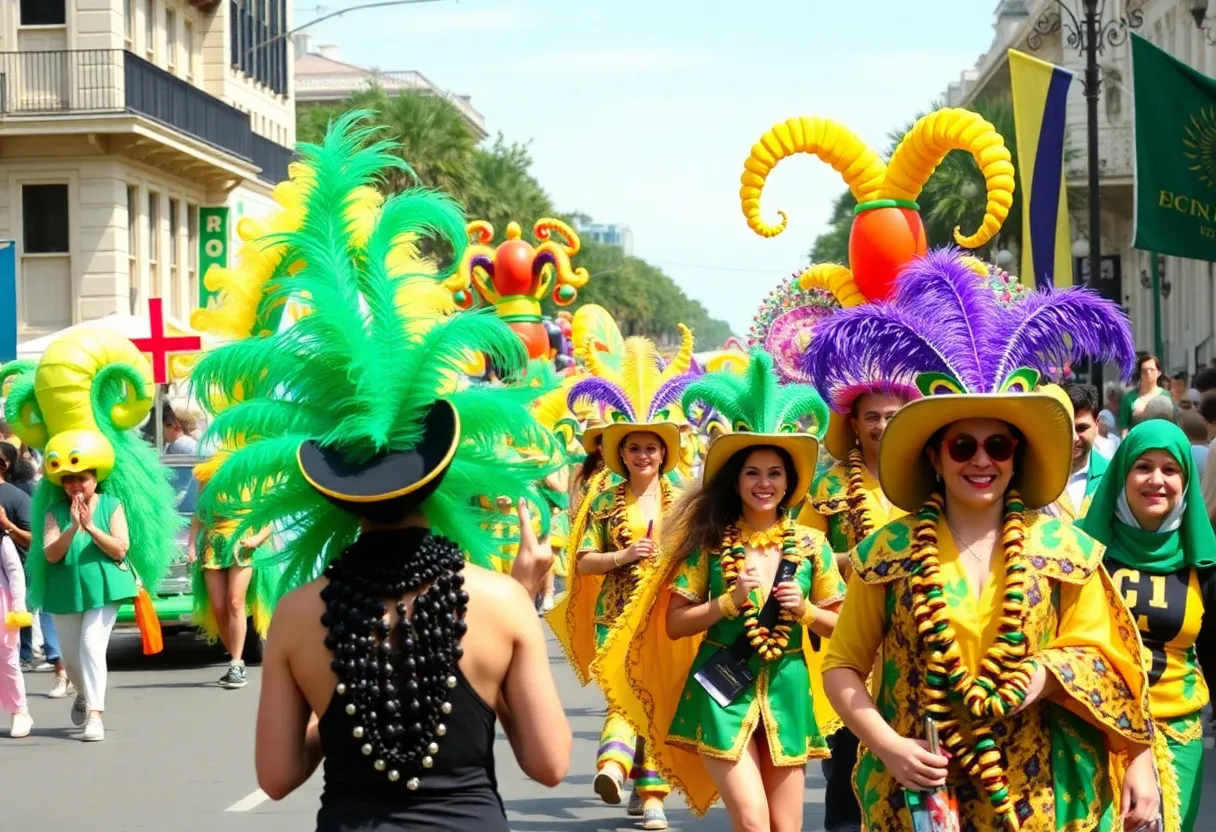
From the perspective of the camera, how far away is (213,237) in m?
38.2

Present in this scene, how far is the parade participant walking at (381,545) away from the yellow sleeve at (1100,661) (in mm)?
1282

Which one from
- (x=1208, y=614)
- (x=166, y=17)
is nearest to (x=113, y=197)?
(x=166, y=17)

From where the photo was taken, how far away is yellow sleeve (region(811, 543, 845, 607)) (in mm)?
7137

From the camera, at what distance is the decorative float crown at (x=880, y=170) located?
1063cm

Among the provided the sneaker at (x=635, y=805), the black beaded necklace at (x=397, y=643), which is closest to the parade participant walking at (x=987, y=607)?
the black beaded necklace at (x=397, y=643)

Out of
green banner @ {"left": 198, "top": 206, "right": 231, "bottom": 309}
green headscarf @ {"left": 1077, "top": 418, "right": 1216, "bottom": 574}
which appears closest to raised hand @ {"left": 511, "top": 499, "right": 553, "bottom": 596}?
green headscarf @ {"left": 1077, "top": 418, "right": 1216, "bottom": 574}

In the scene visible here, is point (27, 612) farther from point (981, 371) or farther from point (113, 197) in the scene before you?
point (113, 197)

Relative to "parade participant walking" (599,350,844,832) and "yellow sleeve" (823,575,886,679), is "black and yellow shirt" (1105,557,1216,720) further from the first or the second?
"yellow sleeve" (823,575,886,679)

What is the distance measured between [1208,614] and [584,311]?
9.78 m

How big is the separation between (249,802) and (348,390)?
6011 millimetres

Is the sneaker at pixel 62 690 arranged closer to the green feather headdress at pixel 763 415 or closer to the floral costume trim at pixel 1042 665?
the green feather headdress at pixel 763 415

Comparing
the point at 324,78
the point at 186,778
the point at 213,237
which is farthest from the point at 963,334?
the point at 324,78

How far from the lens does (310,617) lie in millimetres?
4148

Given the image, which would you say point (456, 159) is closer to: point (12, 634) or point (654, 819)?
point (12, 634)
